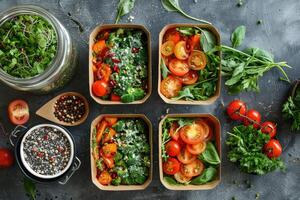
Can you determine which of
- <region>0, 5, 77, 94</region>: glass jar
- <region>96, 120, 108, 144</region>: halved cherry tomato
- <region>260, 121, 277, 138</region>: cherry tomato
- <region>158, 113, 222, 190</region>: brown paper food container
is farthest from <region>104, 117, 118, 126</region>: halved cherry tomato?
<region>260, 121, 277, 138</region>: cherry tomato

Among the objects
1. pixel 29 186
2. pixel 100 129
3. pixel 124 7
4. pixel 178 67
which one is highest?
pixel 124 7

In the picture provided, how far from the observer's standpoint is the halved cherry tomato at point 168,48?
2.62 m

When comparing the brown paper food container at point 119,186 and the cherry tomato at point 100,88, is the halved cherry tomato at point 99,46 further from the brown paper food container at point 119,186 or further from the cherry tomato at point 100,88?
the brown paper food container at point 119,186

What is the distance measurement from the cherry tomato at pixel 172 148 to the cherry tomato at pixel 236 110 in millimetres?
345

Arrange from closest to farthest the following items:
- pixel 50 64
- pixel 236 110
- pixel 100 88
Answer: pixel 50 64
pixel 100 88
pixel 236 110

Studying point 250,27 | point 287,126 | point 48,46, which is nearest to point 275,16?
point 250,27

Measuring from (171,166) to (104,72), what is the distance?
2.01ft

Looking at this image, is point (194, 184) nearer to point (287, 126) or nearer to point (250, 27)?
point (287, 126)

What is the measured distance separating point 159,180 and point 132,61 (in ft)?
2.23

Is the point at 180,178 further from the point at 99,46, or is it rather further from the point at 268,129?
the point at 99,46

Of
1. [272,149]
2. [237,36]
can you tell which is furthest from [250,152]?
[237,36]

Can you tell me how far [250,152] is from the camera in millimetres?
2576

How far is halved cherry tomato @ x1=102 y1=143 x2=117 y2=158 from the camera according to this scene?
2588 millimetres

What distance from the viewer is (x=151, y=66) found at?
2643 millimetres
